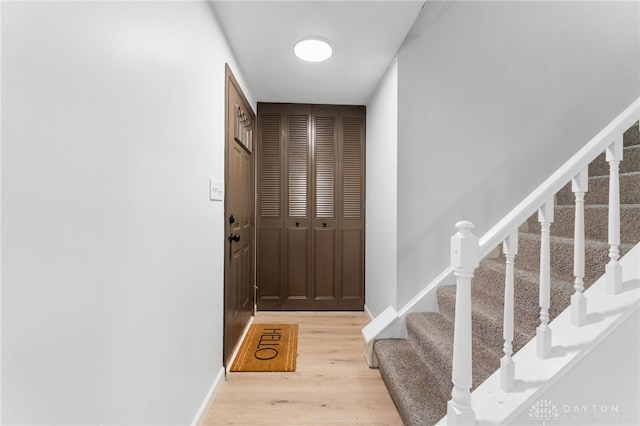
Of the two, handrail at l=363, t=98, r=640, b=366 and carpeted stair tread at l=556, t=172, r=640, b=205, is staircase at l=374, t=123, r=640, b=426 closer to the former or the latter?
carpeted stair tread at l=556, t=172, r=640, b=205

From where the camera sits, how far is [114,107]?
867 mm

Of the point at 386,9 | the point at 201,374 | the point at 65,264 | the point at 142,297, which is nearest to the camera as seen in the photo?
the point at 65,264

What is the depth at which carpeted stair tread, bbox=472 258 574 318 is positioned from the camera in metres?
1.42

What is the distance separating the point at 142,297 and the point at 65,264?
1.22ft

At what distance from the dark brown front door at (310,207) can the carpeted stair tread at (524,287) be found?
4.87ft

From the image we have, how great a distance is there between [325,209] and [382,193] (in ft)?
2.78

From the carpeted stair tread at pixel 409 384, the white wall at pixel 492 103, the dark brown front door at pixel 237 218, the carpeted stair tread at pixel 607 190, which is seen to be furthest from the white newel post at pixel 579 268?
the dark brown front door at pixel 237 218

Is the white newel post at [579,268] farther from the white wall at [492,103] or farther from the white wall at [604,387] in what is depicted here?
the white wall at [492,103]

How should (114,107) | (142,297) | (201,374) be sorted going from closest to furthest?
(114,107) → (142,297) → (201,374)

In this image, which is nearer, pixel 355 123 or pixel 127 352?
pixel 127 352

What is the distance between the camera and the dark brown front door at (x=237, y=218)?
7.00 feet

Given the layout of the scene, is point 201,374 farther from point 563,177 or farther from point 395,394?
point 563,177

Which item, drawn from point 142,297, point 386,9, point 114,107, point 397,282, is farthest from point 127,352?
point 386,9

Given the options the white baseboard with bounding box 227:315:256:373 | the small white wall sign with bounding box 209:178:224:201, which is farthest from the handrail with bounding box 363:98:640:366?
the white baseboard with bounding box 227:315:256:373
